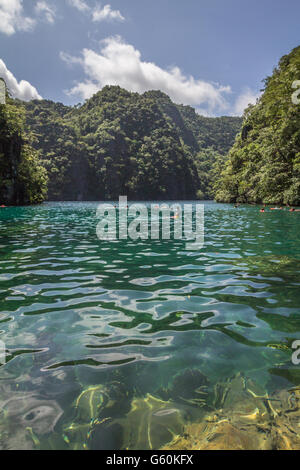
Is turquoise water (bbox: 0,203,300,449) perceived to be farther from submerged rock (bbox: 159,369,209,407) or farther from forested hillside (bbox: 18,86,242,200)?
forested hillside (bbox: 18,86,242,200)

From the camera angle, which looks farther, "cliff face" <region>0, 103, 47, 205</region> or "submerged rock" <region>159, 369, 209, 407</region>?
"cliff face" <region>0, 103, 47, 205</region>

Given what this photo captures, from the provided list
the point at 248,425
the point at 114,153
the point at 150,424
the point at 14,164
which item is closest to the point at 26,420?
the point at 150,424

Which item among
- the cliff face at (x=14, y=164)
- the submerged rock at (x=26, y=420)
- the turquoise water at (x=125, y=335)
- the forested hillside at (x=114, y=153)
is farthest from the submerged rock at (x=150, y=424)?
the forested hillside at (x=114, y=153)

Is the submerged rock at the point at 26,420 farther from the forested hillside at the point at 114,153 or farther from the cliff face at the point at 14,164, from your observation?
the forested hillside at the point at 114,153

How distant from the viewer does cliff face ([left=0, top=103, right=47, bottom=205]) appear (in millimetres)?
42688

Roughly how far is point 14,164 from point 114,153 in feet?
250

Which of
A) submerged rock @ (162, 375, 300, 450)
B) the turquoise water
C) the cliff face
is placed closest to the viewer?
submerged rock @ (162, 375, 300, 450)

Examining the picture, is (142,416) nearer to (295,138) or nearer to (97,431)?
(97,431)

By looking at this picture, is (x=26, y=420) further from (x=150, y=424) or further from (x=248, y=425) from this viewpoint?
(x=248, y=425)

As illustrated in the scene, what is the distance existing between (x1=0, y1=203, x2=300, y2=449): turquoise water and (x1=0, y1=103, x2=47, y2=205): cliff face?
4077 cm

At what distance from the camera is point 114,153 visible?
11712 cm

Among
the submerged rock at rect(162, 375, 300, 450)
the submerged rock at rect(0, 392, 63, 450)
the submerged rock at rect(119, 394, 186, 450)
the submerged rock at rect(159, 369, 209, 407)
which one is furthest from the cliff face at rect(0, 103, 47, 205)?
the submerged rock at rect(162, 375, 300, 450)

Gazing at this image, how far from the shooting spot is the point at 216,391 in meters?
2.54

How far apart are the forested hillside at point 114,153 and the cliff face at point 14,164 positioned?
182ft
